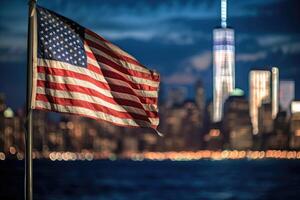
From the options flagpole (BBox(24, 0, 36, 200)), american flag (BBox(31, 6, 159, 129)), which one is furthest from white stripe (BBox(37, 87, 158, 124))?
flagpole (BBox(24, 0, 36, 200))

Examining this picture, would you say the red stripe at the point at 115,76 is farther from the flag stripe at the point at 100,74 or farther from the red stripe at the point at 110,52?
the red stripe at the point at 110,52

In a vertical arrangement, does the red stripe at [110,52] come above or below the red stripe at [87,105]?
above

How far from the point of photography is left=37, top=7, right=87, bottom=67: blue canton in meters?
5.92

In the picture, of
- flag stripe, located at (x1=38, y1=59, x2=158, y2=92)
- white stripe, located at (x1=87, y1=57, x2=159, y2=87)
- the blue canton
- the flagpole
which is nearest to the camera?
the flagpole

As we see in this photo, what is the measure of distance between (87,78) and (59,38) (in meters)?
0.38

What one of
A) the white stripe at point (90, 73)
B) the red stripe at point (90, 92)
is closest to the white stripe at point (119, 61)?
the white stripe at point (90, 73)

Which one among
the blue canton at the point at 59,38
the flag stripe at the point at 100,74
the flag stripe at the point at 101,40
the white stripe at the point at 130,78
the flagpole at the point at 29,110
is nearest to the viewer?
the flagpole at the point at 29,110

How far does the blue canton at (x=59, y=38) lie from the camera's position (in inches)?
233

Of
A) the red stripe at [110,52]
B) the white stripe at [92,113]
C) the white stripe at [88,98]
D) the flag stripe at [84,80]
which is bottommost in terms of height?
the white stripe at [92,113]

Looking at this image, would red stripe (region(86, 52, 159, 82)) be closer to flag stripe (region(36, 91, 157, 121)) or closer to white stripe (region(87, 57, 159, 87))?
white stripe (region(87, 57, 159, 87))

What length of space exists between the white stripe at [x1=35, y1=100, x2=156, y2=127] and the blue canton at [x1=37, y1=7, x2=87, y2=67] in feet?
0.90

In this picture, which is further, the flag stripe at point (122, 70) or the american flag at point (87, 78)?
the flag stripe at point (122, 70)

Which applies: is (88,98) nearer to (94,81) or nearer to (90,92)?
(90,92)

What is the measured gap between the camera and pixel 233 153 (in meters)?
199
